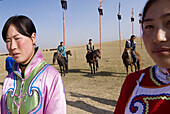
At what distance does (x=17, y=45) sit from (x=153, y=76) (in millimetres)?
1196

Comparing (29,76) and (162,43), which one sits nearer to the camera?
(162,43)

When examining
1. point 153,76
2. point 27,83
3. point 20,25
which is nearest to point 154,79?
point 153,76

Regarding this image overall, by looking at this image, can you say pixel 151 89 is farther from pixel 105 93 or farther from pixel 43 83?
pixel 105 93

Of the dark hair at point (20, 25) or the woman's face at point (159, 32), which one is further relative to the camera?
the dark hair at point (20, 25)

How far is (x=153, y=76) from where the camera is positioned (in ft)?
2.69

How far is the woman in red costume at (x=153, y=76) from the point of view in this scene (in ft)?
2.02

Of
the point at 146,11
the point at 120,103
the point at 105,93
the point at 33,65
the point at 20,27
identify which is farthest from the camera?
the point at 105,93

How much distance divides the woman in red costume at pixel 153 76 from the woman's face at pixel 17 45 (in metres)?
0.98

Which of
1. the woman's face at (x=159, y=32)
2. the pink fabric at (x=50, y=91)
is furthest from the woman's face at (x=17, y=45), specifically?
the woman's face at (x=159, y=32)

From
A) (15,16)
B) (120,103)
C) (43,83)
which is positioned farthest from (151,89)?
(15,16)

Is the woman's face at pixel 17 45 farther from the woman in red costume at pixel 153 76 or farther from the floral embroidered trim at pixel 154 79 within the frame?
the floral embroidered trim at pixel 154 79

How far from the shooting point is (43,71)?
135 centimetres

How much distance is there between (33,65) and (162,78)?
1.19 m

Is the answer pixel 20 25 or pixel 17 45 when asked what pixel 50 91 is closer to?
pixel 17 45
